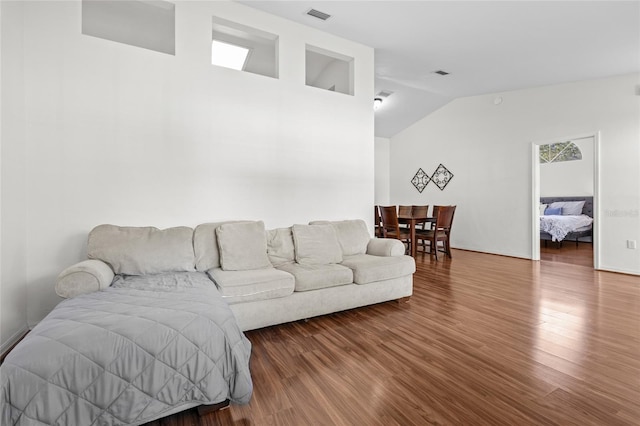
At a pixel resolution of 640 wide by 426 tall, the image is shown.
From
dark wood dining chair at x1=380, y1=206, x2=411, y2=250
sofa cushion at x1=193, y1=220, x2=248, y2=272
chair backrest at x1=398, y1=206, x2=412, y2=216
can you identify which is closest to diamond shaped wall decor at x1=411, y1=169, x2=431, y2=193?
chair backrest at x1=398, y1=206, x2=412, y2=216

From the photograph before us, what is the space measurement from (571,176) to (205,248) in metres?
8.89

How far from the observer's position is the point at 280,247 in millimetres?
3203

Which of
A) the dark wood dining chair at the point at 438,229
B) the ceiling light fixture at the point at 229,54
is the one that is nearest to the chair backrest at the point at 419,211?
the dark wood dining chair at the point at 438,229

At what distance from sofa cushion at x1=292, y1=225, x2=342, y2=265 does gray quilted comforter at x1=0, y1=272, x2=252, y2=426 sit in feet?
4.67

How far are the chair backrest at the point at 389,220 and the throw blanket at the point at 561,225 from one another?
12.5 ft

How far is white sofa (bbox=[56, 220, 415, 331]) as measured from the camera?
238cm

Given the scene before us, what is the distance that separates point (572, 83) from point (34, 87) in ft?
23.0

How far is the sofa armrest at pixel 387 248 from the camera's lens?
336 cm

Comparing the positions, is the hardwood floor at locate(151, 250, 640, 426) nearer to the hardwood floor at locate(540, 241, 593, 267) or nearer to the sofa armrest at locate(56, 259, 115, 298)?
the sofa armrest at locate(56, 259, 115, 298)

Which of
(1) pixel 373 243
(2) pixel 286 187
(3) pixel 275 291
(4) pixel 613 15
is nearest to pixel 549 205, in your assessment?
(4) pixel 613 15

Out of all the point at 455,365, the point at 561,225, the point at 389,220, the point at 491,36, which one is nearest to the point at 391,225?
the point at 389,220

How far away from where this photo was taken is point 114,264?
7.80ft

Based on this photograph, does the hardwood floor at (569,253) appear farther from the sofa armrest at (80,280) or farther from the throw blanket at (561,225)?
the sofa armrest at (80,280)

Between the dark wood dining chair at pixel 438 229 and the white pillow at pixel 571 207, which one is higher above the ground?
the white pillow at pixel 571 207
